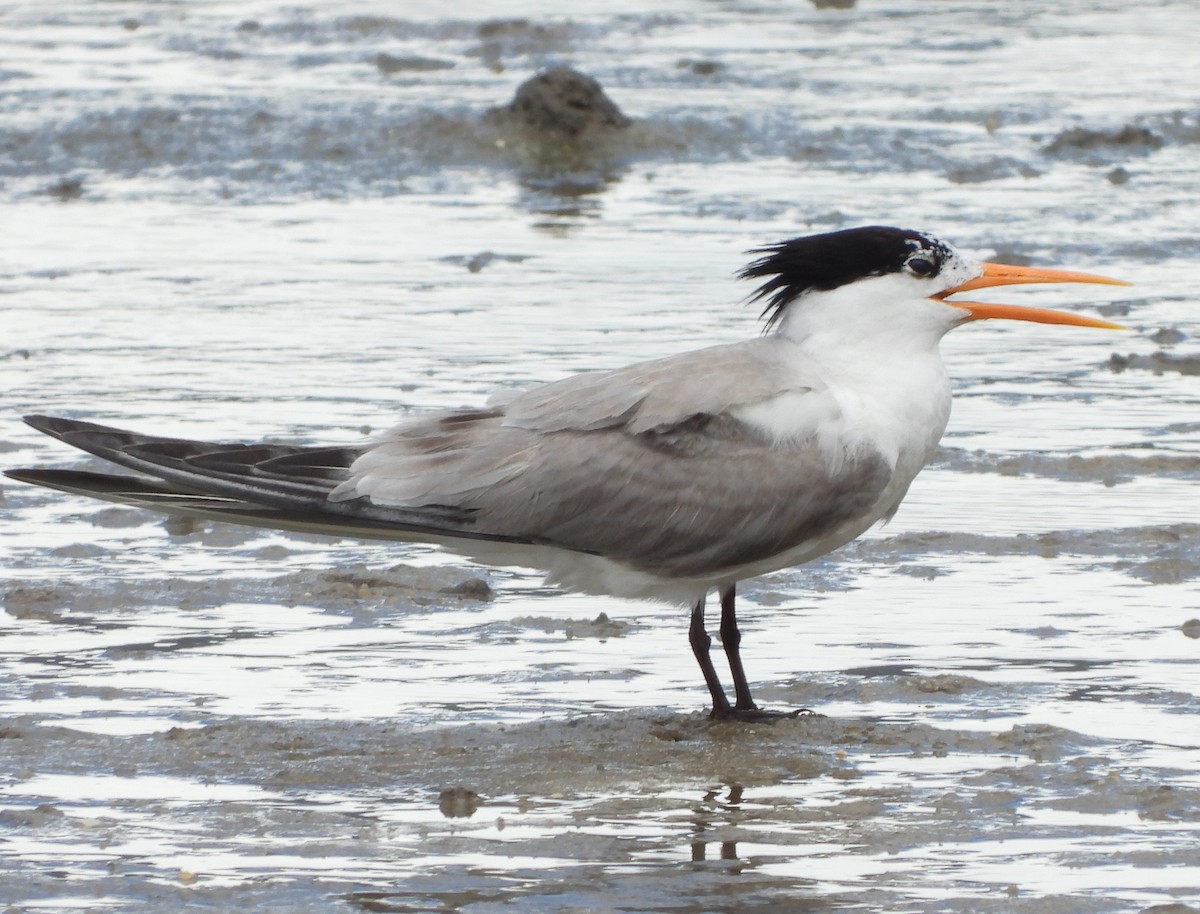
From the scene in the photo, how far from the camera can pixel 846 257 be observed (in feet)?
19.9

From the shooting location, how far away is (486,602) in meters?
6.91

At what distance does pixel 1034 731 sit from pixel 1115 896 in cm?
107

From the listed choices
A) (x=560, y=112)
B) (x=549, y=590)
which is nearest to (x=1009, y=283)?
(x=549, y=590)

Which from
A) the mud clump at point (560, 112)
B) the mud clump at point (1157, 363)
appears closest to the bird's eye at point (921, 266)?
the mud clump at point (1157, 363)

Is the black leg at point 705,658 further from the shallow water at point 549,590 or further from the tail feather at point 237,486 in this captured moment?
the tail feather at point 237,486

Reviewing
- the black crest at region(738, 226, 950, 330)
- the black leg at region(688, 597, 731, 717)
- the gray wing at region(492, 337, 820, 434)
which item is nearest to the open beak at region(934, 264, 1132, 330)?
the black crest at region(738, 226, 950, 330)

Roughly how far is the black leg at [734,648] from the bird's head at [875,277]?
725mm

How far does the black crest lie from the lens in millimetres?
6070

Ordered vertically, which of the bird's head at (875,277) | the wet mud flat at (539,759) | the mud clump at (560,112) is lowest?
the wet mud flat at (539,759)

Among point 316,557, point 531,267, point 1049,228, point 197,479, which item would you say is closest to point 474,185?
point 531,267

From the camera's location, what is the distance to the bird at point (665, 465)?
584cm

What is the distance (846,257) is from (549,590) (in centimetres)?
153

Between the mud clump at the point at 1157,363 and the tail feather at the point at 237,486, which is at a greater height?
the tail feather at the point at 237,486

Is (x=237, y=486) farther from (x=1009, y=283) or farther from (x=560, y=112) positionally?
(x=560, y=112)
